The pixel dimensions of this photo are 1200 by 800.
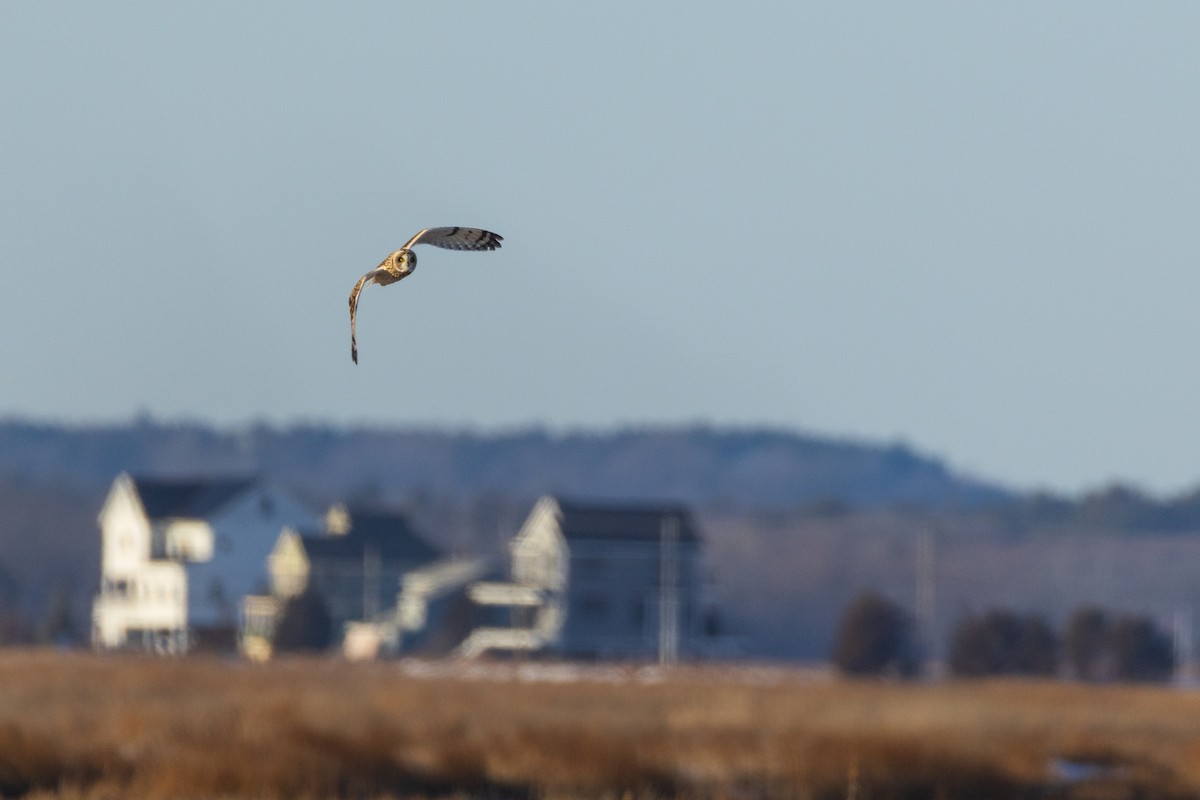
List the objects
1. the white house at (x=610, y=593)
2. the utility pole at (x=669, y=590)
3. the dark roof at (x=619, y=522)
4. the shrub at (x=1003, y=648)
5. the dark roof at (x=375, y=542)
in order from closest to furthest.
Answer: the shrub at (x=1003, y=648)
the utility pole at (x=669, y=590)
the white house at (x=610, y=593)
the dark roof at (x=619, y=522)
the dark roof at (x=375, y=542)

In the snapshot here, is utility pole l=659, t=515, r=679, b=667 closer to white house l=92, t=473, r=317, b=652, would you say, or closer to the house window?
the house window

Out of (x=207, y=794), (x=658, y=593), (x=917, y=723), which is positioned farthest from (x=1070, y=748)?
(x=658, y=593)

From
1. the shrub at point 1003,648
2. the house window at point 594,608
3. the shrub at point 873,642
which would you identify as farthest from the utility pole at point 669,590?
the shrub at point 1003,648

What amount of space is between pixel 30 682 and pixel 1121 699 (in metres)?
23.6

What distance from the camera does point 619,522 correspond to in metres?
97.6

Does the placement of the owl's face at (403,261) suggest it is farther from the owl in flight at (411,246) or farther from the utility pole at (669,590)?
the utility pole at (669,590)

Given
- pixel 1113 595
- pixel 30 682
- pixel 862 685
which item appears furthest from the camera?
pixel 1113 595

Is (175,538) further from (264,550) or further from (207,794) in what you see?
(207,794)

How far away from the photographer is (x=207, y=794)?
28.9 metres

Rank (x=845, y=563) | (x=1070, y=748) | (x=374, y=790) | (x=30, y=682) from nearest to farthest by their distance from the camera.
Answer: (x=374, y=790), (x=1070, y=748), (x=30, y=682), (x=845, y=563)

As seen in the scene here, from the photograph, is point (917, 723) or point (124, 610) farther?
point (124, 610)

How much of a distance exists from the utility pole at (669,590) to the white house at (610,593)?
0.12ft

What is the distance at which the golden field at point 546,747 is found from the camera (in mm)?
31438

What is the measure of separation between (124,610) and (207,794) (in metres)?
75.9
